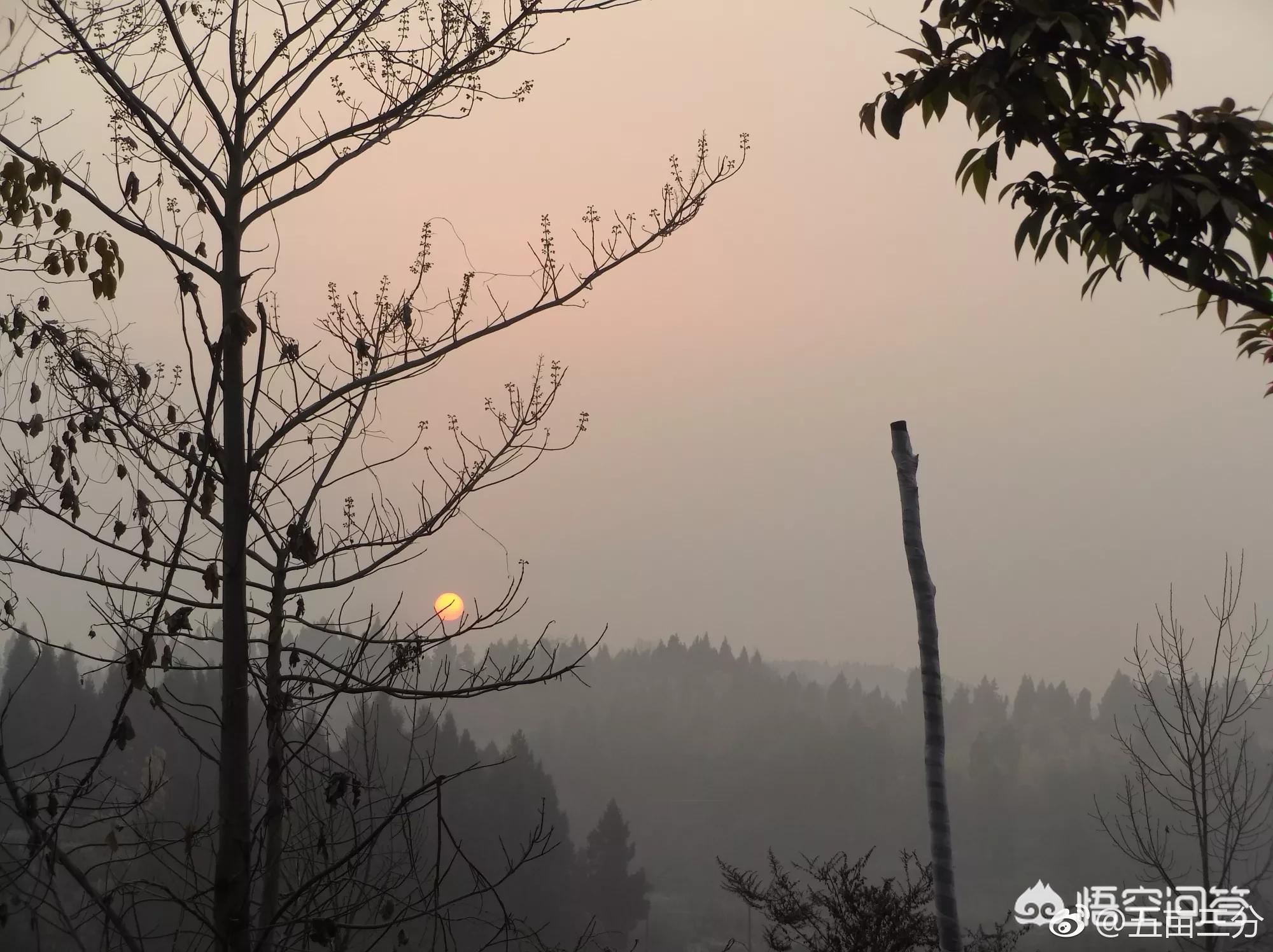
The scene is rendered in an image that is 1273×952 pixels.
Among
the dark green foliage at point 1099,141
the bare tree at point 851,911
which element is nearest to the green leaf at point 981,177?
the dark green foliage at point 1099,141

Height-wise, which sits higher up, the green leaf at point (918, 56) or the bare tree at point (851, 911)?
the green leaf at point (918, 56)

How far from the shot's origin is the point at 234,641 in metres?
3.12

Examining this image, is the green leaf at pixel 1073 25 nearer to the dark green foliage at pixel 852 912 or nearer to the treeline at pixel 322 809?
the treeline at pixel 322 809

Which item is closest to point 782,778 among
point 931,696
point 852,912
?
point 852,912

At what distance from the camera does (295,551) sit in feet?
11.6

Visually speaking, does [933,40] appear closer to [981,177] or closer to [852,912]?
[981,177]

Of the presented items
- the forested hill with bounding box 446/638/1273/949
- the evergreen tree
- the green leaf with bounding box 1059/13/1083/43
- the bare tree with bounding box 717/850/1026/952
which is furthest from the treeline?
the forested hill with bounding box 446/638/1273/949

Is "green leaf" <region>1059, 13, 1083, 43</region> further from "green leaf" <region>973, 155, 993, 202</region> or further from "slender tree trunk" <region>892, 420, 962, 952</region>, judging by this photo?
"slender tree trunk" <region>892, 420, 962, 952</region>

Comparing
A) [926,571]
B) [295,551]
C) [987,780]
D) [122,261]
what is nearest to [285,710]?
[295,551]

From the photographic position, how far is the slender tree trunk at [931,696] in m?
5.39

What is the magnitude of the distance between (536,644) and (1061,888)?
94.0m

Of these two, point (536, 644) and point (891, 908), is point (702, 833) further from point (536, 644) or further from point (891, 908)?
point (536, 644)

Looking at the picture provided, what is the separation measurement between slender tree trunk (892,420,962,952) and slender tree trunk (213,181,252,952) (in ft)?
11.0

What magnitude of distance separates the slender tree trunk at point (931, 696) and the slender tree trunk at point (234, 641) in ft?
11.0
